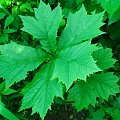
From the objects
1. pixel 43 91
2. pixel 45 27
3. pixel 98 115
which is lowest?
→ pixel 98 115

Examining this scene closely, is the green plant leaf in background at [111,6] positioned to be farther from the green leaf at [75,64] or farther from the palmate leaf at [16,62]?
the palmate leaf at [16,62]

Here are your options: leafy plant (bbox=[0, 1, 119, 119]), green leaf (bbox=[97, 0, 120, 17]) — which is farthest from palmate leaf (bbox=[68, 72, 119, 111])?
green leaf (bbox=[97, 0, 120, 17])

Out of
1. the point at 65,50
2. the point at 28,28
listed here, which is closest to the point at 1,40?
the point at 28,28

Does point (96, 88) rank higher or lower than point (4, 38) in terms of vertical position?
lower

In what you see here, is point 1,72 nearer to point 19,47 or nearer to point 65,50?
point 19,47

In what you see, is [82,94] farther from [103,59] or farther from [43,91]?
[43,91]

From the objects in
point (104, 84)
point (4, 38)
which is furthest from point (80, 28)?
point (4, 38)
